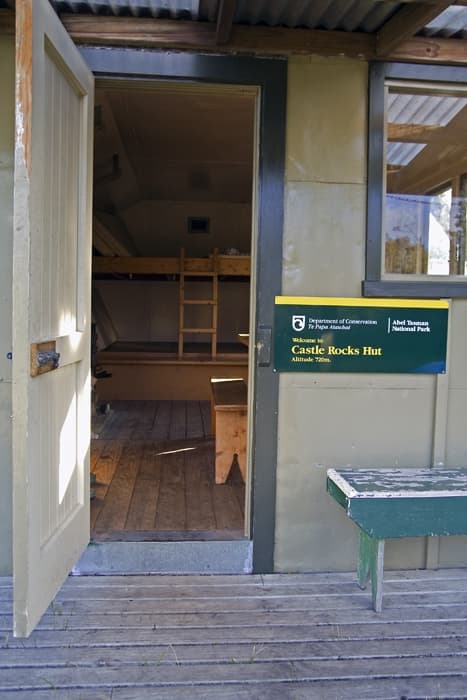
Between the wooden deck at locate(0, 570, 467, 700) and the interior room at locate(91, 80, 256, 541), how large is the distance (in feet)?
1.19

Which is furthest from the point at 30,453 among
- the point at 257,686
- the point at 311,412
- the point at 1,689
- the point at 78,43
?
the point at 78,43

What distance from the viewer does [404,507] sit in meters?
2.28

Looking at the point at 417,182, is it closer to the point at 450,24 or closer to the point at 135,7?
the point at 450,24

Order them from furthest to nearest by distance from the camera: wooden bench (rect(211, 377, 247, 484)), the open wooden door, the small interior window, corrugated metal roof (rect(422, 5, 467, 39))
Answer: wooden bench (rect(211, 377, 247, 484))
the small interior window
corrugated metal roof (rect(422, 5, 467, 39))
the open wooden door

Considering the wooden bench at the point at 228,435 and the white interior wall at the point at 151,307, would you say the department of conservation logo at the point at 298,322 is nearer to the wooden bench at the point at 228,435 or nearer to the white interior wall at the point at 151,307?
the wooden bench at the point at 228,435

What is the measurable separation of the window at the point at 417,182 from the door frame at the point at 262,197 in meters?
0.45

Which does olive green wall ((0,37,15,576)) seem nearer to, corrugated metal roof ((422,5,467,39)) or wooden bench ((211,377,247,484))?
wooden bench ((211,377,247,484))

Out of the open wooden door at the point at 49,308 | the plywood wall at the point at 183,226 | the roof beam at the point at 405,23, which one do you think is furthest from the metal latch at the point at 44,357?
the plywood wall at the point at 183,226

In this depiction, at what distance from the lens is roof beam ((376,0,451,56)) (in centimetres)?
211

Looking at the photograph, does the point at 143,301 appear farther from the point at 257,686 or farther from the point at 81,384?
the point at 257,686

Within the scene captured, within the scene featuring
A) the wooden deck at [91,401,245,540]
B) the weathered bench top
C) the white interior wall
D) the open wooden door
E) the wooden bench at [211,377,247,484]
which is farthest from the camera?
the white interior wall

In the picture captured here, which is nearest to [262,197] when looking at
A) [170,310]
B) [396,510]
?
[396,510]

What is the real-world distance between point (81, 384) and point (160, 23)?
1.64m

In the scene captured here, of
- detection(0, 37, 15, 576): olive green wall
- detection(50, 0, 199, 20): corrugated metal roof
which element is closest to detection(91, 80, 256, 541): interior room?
detection(50, 0, 199, 20): corrugated metal roof
